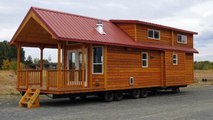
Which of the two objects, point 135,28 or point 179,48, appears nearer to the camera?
point 135,28

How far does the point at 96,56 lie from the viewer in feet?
66.7

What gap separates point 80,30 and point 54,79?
3.21 m

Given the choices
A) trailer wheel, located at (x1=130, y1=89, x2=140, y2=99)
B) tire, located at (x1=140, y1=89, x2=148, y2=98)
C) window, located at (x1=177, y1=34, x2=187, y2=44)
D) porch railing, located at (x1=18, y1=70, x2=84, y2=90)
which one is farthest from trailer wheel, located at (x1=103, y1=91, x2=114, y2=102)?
window, located at (x1=177, y1=34, x2=187, y2=44)

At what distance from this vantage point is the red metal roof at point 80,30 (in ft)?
59.9

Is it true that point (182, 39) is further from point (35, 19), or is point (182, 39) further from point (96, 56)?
point (35, 19)

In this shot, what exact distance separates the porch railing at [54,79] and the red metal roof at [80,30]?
1808 mm

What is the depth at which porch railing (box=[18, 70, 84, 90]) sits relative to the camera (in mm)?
17859

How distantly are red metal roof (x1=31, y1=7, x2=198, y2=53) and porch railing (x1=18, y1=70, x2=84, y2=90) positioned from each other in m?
1.81

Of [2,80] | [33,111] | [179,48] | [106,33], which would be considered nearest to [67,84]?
[33,111]

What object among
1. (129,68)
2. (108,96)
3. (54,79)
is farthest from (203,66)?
(54,79)

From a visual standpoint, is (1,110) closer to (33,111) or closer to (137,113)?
(33,111)

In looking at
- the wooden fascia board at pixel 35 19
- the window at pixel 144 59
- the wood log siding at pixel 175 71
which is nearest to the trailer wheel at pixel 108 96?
the window at pixel 144 59

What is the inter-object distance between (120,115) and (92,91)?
5.37 metres

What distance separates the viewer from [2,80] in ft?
120
